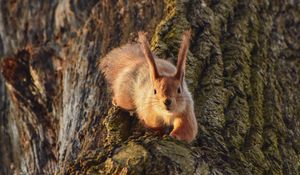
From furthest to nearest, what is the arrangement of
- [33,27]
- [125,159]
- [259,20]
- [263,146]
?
[33,27] < [259,20] < [263,146] < [125,159]

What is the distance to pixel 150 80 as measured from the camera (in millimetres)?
4055

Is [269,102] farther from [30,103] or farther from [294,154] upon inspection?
[30,103]

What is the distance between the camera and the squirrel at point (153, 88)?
368 centimetres

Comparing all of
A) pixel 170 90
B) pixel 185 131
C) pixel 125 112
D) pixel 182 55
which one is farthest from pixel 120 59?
pixel 185 131

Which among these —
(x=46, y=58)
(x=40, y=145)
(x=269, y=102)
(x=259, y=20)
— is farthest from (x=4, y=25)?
(x=269, y=102)

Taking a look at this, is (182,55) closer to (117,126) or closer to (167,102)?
(167,102)

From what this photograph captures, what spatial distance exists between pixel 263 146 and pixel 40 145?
215cm

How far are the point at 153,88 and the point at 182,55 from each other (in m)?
0.37

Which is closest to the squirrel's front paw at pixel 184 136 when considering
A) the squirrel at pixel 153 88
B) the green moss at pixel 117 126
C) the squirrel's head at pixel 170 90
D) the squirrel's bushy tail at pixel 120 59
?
the squirrel at pixel 153 88

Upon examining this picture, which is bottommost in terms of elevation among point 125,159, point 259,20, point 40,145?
point 40,145

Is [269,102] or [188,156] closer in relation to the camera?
[188,156]

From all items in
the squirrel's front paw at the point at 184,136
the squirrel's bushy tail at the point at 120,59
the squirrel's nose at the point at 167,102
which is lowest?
the squirrel's front paw at the point at 184,136

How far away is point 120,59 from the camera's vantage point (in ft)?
14.6

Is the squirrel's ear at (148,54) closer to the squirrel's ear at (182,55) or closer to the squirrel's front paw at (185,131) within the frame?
the squirrel's ear at (182,55)
